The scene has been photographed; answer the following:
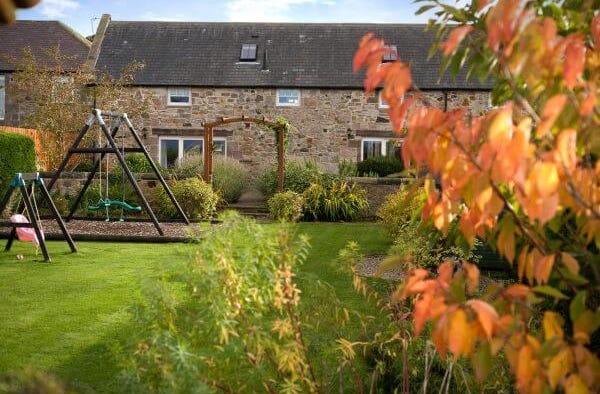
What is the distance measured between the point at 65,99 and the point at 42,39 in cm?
988

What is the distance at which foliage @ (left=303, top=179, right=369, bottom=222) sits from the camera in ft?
58.3

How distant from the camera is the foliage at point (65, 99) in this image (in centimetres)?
2252

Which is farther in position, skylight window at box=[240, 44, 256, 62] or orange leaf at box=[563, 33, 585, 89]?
skylight window at box=[240, 44, 256, 62]

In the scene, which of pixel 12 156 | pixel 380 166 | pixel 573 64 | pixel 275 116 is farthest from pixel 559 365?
pixel 275 116

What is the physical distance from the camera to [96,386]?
5.23 m

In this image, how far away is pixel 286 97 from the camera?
26500 mm

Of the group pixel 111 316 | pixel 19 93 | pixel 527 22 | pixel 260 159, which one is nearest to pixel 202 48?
pixel 260 159

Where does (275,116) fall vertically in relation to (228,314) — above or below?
above

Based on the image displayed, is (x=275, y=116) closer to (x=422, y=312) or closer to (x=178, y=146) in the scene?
(x=178, y=146)

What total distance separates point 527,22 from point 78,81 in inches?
914

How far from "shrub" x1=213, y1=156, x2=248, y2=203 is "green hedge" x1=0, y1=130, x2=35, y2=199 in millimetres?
4909

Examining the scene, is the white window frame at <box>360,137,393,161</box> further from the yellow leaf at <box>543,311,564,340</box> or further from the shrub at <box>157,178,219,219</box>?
the yellow leaf at <box>543,311,564,340</box>

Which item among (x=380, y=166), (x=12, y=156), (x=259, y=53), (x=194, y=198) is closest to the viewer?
(x=12, y=156)

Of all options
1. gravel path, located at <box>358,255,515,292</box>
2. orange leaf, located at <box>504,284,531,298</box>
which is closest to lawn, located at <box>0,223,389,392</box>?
gravel path, located at <box>358,255,515,292</box>
